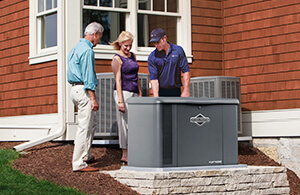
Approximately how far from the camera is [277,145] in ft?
29.4

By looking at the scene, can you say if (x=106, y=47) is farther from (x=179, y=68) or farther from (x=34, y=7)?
(x=179, y=68)

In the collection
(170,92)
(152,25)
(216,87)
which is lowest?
(170,92)

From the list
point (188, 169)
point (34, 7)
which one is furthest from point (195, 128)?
point (34, 7)

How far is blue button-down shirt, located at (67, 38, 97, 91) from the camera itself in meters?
6.43

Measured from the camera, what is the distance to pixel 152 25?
9500mm

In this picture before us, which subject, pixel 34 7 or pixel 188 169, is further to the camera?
pixel 34 7

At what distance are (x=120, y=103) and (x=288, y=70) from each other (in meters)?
3.48

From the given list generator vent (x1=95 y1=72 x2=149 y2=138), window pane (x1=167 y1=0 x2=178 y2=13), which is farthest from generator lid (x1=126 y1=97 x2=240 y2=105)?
window pane (x1=167 y1=0 x2=178 y2=13)

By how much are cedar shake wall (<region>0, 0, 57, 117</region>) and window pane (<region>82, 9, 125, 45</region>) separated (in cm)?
101

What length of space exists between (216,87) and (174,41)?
1.40m

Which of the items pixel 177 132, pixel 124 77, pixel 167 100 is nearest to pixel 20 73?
pixel 124 77

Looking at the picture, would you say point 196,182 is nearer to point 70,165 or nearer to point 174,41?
point 70,165

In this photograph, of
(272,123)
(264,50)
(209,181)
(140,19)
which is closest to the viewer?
(209,181)

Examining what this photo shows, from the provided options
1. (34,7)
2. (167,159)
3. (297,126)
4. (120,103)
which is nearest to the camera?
(167,159)
